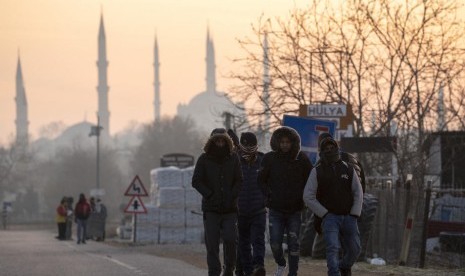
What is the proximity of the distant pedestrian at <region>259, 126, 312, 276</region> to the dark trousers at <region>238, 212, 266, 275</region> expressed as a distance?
57 centimetres

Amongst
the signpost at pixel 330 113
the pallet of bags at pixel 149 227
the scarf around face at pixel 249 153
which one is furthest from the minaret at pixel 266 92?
the scarf around face at pixel 249 153

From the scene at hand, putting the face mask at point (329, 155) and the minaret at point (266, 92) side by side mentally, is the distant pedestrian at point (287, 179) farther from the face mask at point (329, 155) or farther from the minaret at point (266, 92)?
the minaret at point (266, 92)

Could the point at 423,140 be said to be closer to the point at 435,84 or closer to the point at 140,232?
the point at 435,84

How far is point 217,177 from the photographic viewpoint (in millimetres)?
15156

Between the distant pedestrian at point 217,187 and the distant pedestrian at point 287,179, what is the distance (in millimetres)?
357

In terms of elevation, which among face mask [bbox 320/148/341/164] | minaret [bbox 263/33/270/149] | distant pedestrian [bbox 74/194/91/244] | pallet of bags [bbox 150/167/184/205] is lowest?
distant pedestrian [bbox 74/194/91/244]

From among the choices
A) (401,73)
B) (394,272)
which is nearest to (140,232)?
(401,73)

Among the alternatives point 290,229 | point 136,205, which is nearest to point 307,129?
point 290,229

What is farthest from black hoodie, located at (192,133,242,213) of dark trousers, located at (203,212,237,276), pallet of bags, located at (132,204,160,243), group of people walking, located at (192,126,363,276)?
pallet of bags, located at (132,204,160,243)

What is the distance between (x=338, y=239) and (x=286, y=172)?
102cm

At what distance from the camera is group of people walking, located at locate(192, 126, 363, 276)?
14586mm

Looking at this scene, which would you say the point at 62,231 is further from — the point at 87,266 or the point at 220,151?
the point at 220,151

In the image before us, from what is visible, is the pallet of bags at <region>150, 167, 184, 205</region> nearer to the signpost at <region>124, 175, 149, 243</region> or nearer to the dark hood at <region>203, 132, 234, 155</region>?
the signpost at <region>124, 175, 149, 243</region>

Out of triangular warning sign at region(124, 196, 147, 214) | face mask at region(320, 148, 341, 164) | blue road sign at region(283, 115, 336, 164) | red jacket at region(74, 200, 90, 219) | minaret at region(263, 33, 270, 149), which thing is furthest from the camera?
red jacket at region(74, 200, 90, 219)
